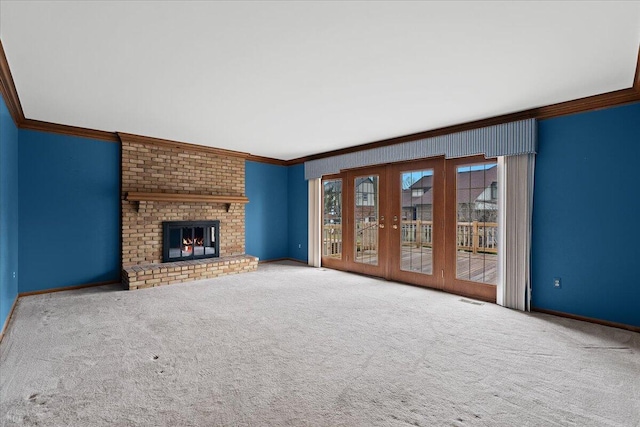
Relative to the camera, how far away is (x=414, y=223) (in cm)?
497

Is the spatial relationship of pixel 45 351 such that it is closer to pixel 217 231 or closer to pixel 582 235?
pixel 217 231

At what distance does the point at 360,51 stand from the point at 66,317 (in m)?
4.08

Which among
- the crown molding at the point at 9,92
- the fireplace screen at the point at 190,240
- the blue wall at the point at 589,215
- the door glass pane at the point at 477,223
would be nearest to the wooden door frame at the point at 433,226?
the door glass pane at the point at 477,223

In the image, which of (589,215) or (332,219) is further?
(332,219)

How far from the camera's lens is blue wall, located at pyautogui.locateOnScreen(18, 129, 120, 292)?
14.0ft

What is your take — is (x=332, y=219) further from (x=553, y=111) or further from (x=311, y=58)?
(x=311, y=58)

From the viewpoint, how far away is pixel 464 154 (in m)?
4.25

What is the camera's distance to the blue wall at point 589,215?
10.3 ft

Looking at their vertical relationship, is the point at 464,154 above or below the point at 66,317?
above

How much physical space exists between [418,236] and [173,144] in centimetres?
452

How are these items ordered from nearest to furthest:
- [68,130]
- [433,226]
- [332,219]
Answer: [68,130]
[433,226]
[332,219]

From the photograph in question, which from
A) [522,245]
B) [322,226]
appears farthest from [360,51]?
[322,226]

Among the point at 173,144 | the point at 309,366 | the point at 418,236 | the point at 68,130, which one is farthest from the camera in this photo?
the point at 173,144

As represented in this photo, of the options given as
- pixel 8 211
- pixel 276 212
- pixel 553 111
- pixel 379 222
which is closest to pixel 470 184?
pixel 553 111
